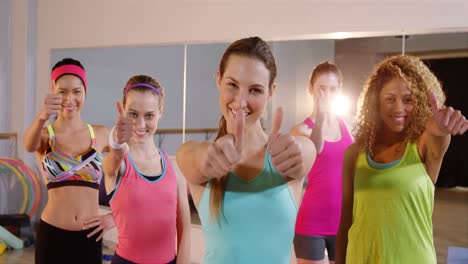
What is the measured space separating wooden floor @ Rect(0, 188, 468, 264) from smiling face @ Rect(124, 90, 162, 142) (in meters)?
2.38

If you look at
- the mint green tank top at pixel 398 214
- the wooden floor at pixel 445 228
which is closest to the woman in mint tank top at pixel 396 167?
the mint green tank top at pixel 398 214

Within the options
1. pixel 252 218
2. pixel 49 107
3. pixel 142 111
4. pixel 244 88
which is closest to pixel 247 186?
pixel 252 218

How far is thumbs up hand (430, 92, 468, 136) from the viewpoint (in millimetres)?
1732

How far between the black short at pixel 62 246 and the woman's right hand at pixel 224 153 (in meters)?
1.52

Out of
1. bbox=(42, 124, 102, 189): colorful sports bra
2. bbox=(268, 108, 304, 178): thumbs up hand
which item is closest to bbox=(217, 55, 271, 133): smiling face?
bbox=(268, 108, 304, 178): thumbs up hand

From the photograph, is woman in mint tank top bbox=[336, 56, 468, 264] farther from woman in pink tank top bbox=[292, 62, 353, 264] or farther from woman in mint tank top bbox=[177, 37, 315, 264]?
woman in pink tank top bbox=[292, 62, 353, 264]

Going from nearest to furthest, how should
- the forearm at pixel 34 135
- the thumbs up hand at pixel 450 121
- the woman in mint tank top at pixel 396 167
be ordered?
the thumbs up hand at pixel 450 121
the woman in mint tank top at pixel 396 167
the forearm at pixel 34 135

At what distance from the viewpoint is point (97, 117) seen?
6.70 meters

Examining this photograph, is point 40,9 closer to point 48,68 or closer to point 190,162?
point 48,68

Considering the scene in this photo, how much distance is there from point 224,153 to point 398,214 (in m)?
0.84

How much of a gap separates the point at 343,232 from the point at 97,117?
5.14 m

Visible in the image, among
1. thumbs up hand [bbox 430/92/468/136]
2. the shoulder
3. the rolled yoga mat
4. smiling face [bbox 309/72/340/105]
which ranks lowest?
the rolled yoga mat

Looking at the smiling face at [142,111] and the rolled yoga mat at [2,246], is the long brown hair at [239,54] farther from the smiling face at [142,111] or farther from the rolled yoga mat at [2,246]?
the rolled yoga mat at [2,246]

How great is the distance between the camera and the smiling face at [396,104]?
1992mm
